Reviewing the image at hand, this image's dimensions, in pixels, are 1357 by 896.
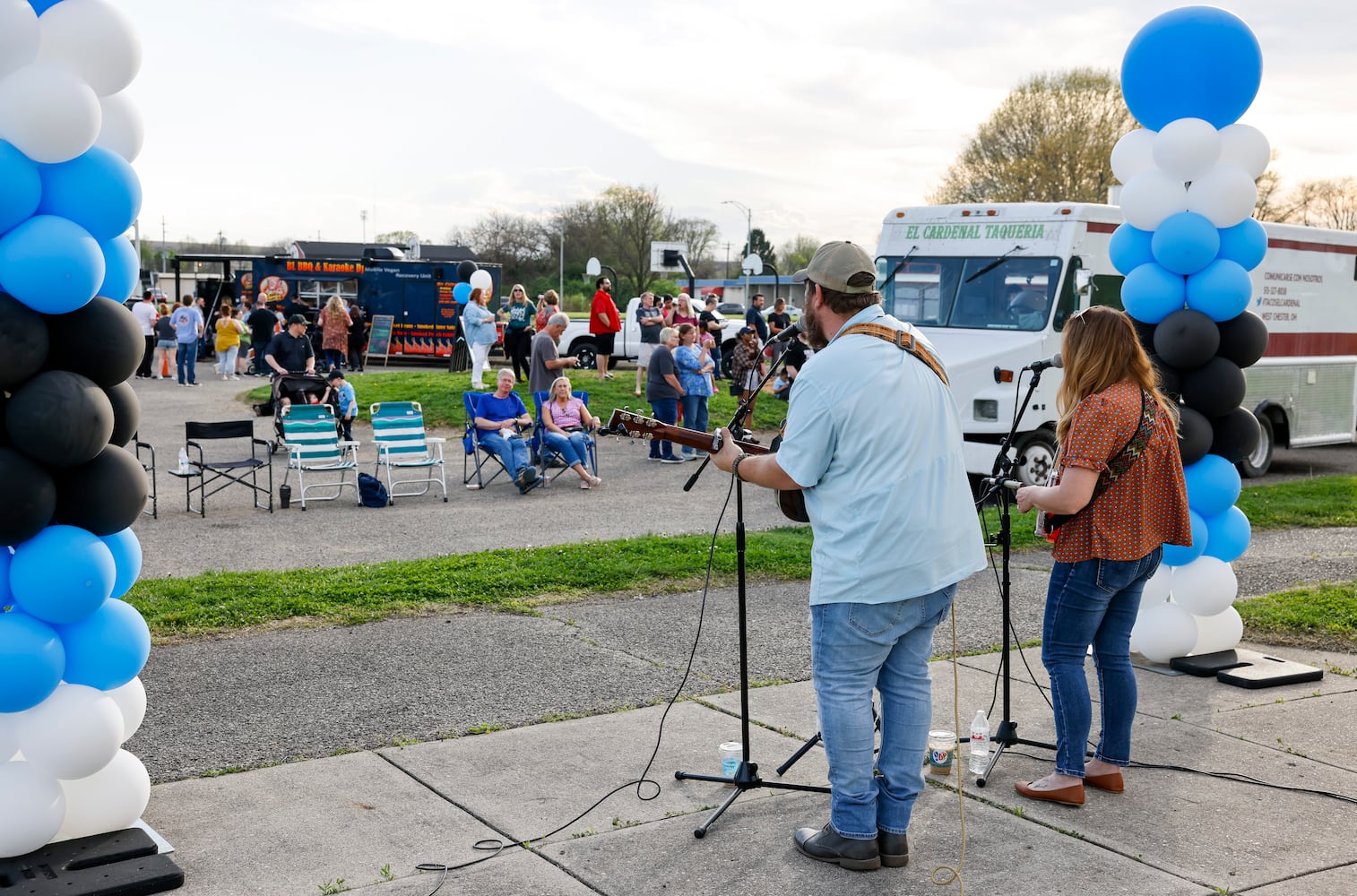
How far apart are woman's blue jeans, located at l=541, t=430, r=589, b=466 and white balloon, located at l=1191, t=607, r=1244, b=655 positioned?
798 cm

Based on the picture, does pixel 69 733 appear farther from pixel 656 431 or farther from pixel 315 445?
pixel 315 445

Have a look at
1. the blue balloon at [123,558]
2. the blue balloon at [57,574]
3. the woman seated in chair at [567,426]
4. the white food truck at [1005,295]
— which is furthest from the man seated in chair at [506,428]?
the blue balloon at [57,574]

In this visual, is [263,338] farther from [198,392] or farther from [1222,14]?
[1222,14]

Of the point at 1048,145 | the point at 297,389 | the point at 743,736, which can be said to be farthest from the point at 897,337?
the point at 1048,145

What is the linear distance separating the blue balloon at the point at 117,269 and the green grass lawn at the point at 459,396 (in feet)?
46.3

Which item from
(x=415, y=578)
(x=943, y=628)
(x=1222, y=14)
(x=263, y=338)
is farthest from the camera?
(x=263, y=338)

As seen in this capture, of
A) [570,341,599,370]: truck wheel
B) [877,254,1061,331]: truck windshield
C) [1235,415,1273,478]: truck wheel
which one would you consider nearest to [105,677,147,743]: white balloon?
[877,254,1061,331]: truck windshield

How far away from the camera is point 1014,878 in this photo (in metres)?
4.05

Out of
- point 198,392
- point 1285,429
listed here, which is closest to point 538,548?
point 1285,429

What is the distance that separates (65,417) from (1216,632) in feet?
19.2

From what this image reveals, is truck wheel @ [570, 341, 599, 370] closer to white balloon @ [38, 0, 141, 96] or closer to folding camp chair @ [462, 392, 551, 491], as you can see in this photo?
folding camp chair @ [462, 392, 551, 491]

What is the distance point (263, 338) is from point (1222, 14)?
22386 mm

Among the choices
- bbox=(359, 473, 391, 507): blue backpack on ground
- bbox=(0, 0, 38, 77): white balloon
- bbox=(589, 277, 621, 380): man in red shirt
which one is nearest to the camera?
bbox=(0, 0, 38, 77): white balloon

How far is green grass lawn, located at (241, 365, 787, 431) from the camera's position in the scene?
1920cm
